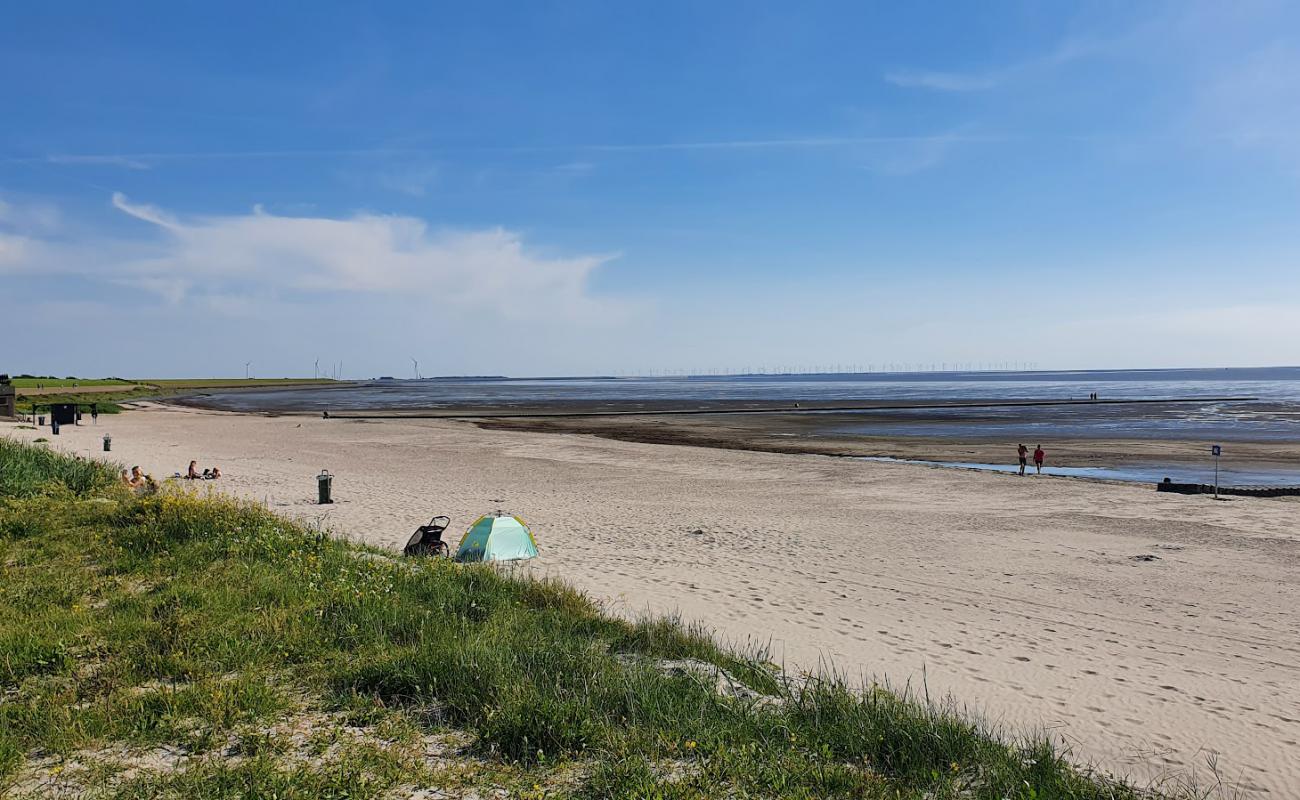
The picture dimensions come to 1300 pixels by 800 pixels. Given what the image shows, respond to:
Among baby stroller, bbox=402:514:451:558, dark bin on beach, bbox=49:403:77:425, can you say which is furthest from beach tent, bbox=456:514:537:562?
dark bin on beach, bbox=49:403:77:425

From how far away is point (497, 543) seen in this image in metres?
12.7

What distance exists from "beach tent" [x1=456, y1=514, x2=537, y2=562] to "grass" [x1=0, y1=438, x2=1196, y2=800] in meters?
4.03

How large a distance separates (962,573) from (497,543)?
7.97 metres

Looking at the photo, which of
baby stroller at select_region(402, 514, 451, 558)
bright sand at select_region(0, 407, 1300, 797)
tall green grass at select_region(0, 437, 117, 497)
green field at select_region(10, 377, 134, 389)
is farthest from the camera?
green field at select_region(10, 377, 134, 389)

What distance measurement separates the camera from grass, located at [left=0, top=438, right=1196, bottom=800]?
4.60 m

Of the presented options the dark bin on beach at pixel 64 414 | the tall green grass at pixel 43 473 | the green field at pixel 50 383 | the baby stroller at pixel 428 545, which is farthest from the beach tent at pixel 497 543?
the green field at pixel 50 383

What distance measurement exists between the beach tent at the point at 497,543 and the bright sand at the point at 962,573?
689 mm

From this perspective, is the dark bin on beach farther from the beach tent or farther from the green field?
the green field

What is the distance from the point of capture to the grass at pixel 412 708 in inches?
181

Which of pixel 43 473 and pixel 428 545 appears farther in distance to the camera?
pixel 43 473

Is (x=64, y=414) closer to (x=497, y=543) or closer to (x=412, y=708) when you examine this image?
(x=497, y=543)

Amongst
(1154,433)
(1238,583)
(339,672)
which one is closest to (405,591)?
(339,672)

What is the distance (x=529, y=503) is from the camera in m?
19.9

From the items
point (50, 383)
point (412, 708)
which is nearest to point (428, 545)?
point (412, 708)
